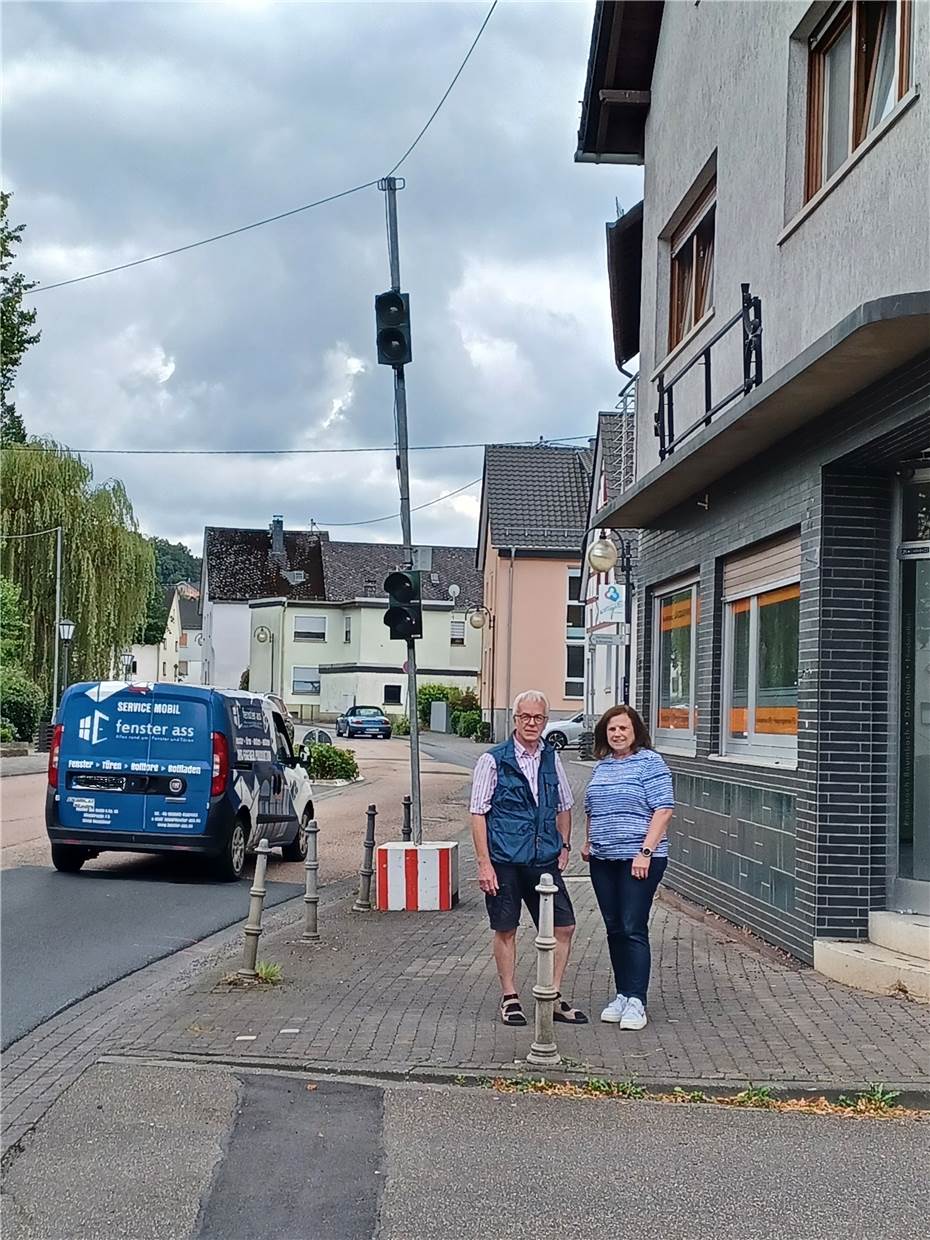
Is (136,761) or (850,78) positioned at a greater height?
(850,78)

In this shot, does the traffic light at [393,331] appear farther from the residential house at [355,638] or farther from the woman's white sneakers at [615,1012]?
the residential house at [355,638]

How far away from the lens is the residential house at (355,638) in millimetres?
78062

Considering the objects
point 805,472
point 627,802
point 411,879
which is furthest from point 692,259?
point 627,802

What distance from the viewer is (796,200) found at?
1034cm

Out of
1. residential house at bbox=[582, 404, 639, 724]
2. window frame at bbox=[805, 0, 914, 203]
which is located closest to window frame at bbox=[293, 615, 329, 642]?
residential house at bbox=[582, 404, 639, 724]

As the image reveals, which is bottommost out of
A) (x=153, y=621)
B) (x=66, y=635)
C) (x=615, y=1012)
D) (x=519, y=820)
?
(x=615, y=1012)

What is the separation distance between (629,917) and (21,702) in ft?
118

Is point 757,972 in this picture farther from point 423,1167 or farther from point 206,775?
point 206,775

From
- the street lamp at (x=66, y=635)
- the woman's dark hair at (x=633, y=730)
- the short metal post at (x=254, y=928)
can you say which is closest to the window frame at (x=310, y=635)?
the street lamp at (x=66, y=635)

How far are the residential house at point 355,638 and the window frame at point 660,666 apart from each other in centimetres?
5809

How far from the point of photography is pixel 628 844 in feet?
26.2

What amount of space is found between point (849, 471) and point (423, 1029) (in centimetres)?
447

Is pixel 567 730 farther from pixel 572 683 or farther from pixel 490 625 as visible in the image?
pixel 490 625

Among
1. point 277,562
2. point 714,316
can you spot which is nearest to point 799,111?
point 714,316
